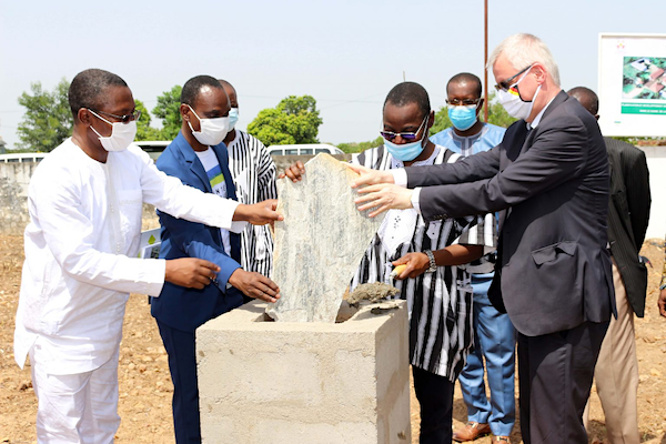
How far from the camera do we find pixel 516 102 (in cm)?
279

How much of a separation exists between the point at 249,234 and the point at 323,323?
214 centimetres

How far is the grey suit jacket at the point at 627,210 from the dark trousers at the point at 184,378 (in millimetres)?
2373

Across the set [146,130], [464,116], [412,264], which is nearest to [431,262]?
[412,264]

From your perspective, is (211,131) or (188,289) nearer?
(188,289)

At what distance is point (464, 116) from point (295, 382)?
3.02 metres

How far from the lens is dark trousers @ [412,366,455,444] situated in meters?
3.29

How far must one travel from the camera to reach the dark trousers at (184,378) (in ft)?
10.3

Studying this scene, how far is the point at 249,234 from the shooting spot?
4.61 metres

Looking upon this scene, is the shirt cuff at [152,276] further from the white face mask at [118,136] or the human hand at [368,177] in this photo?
the human hand at [368,177]

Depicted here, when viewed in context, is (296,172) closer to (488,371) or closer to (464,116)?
(488,371)

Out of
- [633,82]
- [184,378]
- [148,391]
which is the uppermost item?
[633,82]

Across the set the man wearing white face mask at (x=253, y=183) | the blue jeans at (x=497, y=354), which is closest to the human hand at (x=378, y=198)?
the blue jeans at (x=497, y=354)

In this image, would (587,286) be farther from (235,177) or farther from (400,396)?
(235,177)

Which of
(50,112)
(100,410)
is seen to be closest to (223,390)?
(100,410)
